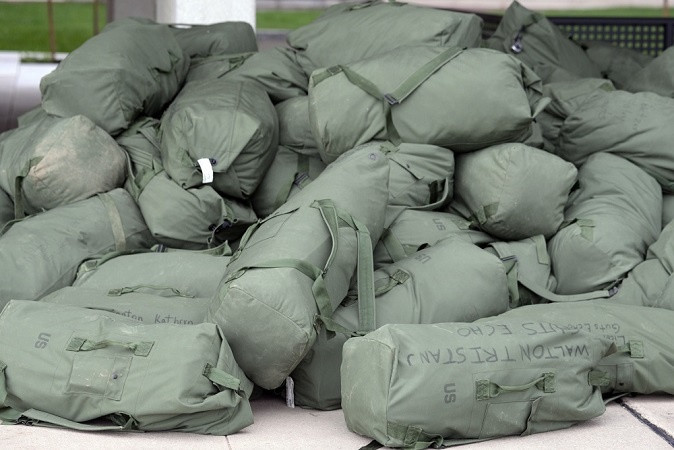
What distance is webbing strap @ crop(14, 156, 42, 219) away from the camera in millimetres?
3562

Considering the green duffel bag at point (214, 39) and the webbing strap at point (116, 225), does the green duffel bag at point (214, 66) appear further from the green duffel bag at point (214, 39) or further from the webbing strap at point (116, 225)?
the webbing strap at point (116, 225)

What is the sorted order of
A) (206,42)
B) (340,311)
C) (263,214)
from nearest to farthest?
(340,311) → (263,214) → (206,42)

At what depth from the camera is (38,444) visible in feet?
8.27

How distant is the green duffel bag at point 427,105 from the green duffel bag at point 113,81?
75 centimetres

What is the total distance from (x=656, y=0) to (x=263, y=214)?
25817 millimetres

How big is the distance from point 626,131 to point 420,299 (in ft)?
4.15

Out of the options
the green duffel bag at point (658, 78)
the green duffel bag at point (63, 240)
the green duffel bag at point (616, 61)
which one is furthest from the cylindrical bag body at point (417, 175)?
the green duffel bag at point (616, 61)

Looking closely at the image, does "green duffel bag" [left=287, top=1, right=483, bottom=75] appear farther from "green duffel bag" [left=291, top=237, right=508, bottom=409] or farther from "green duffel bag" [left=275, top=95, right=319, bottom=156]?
"green duffel bag" [left=291, top=237, right=508, bottom=409]

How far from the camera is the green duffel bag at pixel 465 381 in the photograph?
8.23 feet

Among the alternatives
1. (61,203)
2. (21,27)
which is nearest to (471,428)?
(61,203)

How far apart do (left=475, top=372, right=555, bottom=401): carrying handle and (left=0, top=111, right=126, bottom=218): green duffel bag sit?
1706 millimetres

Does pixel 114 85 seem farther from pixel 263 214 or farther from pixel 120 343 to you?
pixel 120 343

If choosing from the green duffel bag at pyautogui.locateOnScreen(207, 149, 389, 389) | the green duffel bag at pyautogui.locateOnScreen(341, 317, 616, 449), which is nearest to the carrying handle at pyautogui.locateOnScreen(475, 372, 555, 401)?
the green duffel bag at pyautogui.locateOnScreen(341, 317, 616, 449)

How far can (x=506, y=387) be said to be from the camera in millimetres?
2576
